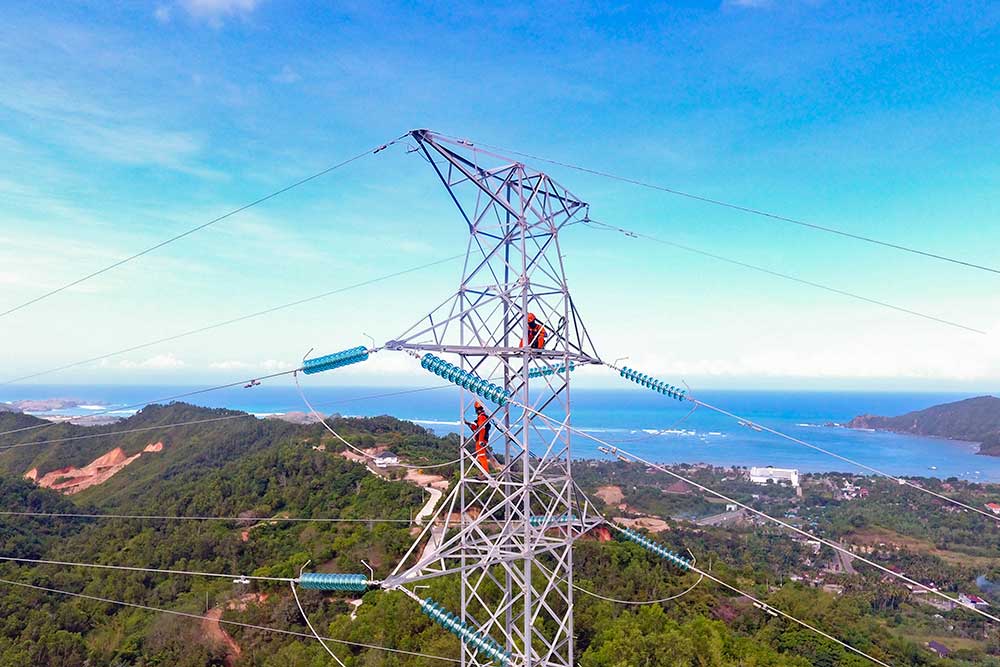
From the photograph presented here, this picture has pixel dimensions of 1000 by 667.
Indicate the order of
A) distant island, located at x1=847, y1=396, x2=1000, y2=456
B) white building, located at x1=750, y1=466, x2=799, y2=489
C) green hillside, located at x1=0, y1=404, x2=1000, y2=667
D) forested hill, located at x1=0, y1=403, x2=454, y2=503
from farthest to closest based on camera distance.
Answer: distant island, located at x1=847, y1=396, x2=1000, y2=456 → white building, located at x1=750, y1=466, x2=799, y2=489 → forested hill, located at x1=0, y1=403, x2=454, y2=503 → green hillside, located at x1=0, y1=404, x2=1000, y2=667

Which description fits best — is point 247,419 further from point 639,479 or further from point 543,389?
point 543,389

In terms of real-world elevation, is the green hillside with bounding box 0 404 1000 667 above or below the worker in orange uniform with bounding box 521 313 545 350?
below

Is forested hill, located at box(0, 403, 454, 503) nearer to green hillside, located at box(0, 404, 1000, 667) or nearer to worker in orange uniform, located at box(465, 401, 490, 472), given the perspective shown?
green hillside, located at box(0, 404, 1000, 667)

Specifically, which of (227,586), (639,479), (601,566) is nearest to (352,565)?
(227,586)

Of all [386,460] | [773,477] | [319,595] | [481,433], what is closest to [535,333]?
[481,433]

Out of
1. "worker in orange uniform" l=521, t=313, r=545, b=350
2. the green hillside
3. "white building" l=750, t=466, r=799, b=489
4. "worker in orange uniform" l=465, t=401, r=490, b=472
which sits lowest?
"white building" l=750, t=466, r=799, b=489

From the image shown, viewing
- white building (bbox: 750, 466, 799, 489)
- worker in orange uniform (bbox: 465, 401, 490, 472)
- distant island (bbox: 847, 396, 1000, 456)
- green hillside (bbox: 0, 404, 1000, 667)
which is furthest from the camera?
distant island (bbox: 847, 396, 1000, 456)

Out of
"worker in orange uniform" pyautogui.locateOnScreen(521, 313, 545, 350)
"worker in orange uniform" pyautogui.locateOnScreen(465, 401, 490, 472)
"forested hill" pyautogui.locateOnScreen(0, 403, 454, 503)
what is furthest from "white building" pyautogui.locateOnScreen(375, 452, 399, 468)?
"worker in orange uniform" pyautogui.locateOnScreen(521, 313, 545, 350)
